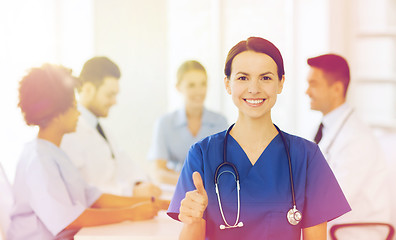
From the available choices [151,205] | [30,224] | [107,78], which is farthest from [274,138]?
[107,78]

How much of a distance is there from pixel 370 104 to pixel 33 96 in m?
1.99

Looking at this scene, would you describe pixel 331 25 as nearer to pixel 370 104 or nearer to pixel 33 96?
pixel 370 104

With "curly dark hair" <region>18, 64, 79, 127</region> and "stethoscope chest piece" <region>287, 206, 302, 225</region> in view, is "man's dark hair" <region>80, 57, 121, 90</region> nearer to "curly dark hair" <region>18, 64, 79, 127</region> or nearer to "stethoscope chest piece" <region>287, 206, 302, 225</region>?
"curly dark hair" <region>18, 64, 79, 127</region>

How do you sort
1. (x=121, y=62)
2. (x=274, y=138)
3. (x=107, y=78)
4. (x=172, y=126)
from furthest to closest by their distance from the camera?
(x=121, y=62) → (x=172, y=126) → (x=107, y=78) → (x=274, y=138)

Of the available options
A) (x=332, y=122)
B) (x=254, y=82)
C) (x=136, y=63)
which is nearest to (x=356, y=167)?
(x=332, y=122)

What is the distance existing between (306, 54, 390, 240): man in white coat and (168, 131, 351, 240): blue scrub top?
1.91ft

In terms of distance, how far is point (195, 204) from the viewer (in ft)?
3.28

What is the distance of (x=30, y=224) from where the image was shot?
4.99 feet

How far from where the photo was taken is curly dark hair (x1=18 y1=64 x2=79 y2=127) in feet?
5.07

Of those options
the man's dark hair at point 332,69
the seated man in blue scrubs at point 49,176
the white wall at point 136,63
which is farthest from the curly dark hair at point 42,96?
the white wall at point 136,63

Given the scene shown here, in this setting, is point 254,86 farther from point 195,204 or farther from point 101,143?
point 101,143

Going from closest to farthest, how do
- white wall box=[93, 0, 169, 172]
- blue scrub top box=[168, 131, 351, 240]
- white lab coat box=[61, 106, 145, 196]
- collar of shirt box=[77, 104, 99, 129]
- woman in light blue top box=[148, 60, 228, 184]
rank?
blue scrub top box=[168, 131, 351, 240] → white lab coat box=[61, 106, 145, 196] → collar of shirt box=[77, 104, 99, 129] → woman in light blue top box=[148, 60, 228, 184] → white wall box=[93, 0, 169, 172]

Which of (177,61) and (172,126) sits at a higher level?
(177,61)

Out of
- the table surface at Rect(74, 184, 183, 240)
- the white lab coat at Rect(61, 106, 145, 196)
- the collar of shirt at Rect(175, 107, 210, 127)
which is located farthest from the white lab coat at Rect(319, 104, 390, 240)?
the collar of shirt at Rect(175, 107, 210, 127)
